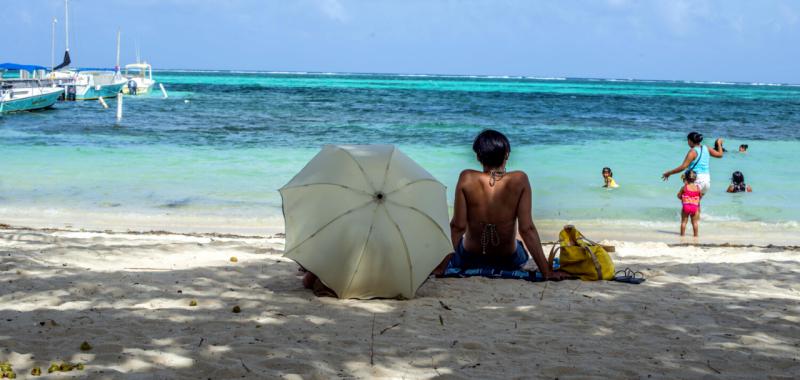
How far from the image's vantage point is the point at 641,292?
5.23 metres

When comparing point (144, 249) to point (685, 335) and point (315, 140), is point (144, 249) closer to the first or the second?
point (685, 335)

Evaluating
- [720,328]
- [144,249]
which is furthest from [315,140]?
[720,328]

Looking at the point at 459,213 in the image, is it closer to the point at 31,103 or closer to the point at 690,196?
the point at 690,196

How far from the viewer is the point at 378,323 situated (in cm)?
420

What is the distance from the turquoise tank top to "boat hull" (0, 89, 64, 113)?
1051 inches

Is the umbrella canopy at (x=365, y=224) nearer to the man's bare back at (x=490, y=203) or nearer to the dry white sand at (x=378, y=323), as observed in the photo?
the dry white sand at (x=378, y=323)

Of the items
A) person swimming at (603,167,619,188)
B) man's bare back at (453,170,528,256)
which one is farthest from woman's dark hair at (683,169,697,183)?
man's bare back at (453,170,528,256)

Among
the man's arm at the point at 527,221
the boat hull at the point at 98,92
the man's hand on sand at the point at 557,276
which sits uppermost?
the man's arm at the point at 527,221

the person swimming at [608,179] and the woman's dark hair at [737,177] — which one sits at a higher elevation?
the woman's dark hair at [737,177]

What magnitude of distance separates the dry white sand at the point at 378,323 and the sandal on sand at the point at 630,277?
0.25ft

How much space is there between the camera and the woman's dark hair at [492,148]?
5180 millimetres

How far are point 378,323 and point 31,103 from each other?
3038 centimetres

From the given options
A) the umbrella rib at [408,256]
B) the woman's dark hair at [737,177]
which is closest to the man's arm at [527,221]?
the umbrella rib at [408,256]

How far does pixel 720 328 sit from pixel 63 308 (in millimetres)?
3693
